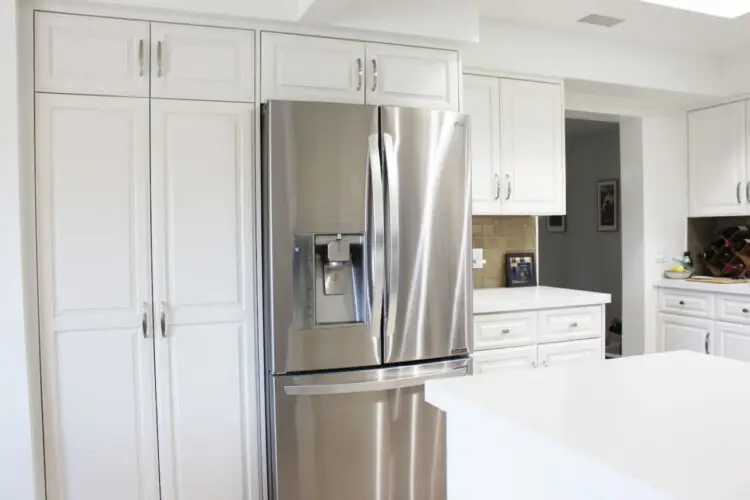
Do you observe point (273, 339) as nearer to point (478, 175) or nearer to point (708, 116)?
point (478, 175)

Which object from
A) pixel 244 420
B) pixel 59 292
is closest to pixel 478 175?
pixel 244 420

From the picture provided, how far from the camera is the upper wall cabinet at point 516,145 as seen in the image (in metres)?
3.40

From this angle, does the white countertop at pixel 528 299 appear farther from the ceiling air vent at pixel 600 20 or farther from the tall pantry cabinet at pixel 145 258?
the ceiling air vent at pixel 600 20

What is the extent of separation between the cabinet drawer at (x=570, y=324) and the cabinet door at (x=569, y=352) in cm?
3

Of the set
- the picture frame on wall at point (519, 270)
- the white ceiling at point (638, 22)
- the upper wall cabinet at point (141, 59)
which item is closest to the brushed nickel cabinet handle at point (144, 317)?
the upper wall cabinet at point (141, 59)

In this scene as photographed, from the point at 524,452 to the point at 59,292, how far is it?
188cm

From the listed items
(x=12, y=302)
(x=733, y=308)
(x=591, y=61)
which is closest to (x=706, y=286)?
(x=733, y=308)

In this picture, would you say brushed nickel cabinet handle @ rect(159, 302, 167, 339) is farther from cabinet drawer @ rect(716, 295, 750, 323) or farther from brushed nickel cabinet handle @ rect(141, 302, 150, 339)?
cabinet drawer @ rect(716, 295, 750, 323)

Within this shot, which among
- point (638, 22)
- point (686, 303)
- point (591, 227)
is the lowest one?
point (686, 303)

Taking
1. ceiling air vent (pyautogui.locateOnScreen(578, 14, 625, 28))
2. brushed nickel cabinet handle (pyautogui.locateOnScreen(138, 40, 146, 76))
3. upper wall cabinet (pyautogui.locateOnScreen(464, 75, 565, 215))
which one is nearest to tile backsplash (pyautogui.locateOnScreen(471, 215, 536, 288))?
upper wall cabinet (pyautogui.locateOnScreen(464, 75, 565, 215))

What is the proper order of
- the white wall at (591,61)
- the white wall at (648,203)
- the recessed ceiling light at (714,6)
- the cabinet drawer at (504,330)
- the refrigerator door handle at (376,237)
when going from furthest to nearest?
the white wall at (648,203) < the white wall at (591,61) < the cabinet drawer at (504,330) < the refrigerator door handle at (376,237) < the recessed ceiling light at (714,6)

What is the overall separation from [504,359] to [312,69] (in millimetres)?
1680

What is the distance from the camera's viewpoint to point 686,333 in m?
4.15

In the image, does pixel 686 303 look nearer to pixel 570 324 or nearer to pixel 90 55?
pixel 570 324
